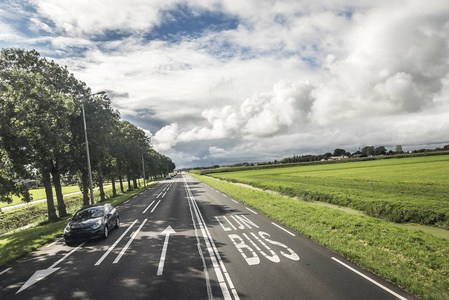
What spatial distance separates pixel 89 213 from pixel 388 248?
46.2ft

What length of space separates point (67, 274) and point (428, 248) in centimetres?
1286

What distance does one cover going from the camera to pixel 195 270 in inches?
289

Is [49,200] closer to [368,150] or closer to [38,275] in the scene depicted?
[38,275]

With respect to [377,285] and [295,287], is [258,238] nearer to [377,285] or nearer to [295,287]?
[295,287]

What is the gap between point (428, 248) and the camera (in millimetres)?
8414

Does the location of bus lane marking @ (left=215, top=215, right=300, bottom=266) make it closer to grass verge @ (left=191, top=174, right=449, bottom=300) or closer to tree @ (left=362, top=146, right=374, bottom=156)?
grass verge @ (left=191, top=174, right=449, bottom=300)

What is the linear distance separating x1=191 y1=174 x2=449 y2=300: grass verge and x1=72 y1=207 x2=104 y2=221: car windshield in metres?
10.2

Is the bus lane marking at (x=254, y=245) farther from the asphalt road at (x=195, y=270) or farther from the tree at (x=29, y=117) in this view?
the tree at (x=29, y=117)

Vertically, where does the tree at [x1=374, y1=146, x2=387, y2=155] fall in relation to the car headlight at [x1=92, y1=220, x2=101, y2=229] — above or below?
below

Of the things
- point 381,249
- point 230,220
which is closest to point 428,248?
point 381,249

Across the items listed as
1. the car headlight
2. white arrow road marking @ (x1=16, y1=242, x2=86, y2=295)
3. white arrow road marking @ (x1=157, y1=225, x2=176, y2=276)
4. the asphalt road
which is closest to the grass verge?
the asphalt road

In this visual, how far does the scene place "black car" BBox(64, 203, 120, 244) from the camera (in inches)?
432

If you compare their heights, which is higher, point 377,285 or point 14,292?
point 14,292

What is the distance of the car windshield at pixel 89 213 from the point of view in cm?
1203
